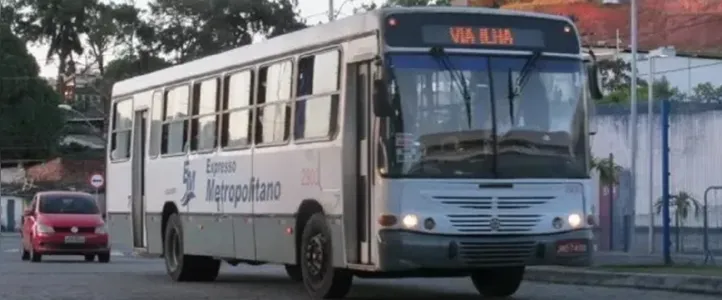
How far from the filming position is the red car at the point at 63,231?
34.9m

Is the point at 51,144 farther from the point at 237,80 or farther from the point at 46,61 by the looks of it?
the point at 237,80

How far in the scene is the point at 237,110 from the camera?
19891 millimetres

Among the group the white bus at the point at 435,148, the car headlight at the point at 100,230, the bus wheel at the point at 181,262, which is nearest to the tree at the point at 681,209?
the bus wheel at the point at 181,262

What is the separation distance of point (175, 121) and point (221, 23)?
4367cm

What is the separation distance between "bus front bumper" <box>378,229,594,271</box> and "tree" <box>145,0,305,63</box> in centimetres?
4959

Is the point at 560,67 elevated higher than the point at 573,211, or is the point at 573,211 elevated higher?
the point at 560,67

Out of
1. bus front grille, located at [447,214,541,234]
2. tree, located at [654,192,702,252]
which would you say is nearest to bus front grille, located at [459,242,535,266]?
bus front grille, located at [447,214,541,234]

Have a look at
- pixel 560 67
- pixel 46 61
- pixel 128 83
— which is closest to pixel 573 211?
pixel 560 67

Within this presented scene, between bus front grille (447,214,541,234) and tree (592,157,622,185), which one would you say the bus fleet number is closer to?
bus front grille (447,214,541,234)

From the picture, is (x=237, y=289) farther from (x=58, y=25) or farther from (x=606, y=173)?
(x=58, y=25)

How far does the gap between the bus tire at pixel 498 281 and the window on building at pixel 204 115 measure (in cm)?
457

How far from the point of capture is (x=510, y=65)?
16.0 metres

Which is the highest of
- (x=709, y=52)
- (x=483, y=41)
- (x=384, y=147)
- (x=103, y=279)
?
(x=709, y=52)

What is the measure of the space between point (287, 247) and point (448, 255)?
2.86 m
